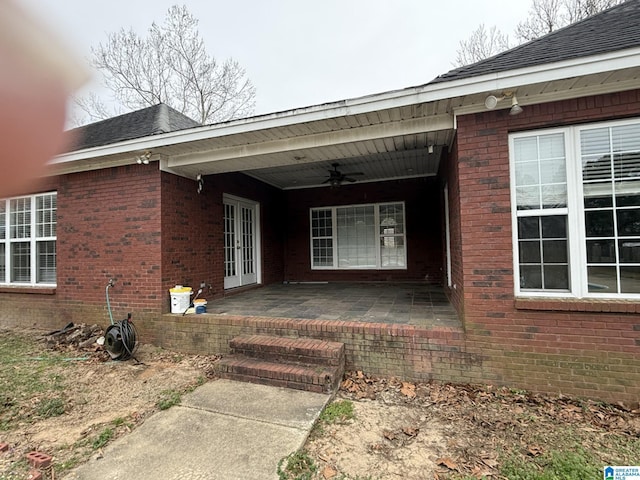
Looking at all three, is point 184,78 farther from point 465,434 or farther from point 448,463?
point 448,463

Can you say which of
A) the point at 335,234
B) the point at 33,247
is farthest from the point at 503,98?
the point at 33,247

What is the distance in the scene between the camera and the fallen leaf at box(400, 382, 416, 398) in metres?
3.45

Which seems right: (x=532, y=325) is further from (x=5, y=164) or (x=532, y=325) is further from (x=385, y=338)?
(x=5, y=164)

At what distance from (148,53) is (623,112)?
49.3 ft

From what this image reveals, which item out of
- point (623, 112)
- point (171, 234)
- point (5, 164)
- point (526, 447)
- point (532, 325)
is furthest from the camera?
point (171, 234)

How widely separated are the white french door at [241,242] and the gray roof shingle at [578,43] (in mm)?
5124

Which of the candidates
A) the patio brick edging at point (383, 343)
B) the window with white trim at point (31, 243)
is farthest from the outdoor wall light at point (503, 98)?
the window with white trim at point (31, 243)

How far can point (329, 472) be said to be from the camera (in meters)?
2.30

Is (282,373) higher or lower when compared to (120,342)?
lower

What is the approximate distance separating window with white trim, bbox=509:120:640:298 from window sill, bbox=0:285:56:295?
762cm

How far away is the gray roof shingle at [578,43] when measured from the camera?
3.07 meters

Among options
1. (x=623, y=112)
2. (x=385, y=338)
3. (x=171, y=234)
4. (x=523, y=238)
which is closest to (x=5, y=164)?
(x=385, y=338)

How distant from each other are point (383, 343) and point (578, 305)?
2015 millimetres

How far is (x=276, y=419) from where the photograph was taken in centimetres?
293
